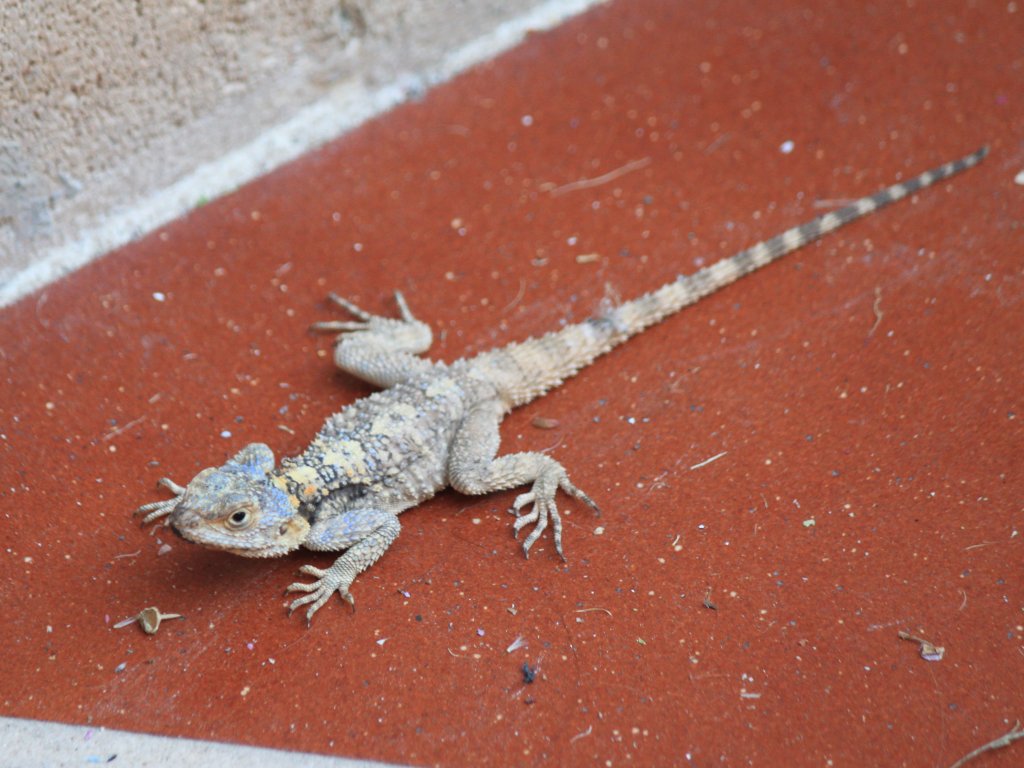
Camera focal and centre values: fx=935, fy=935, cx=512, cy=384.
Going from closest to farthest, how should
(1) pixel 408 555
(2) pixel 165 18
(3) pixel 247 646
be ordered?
(3) pixel 247 646
(1) pixel 408 555
(2) pixel 165 18

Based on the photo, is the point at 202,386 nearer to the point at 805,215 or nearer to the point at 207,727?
the point at 207,727

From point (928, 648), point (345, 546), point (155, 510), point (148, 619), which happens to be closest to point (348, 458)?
point (345, 546)

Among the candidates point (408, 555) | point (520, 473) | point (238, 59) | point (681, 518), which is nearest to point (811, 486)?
point (681, 518)

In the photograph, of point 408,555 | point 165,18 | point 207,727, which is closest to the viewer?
point 207,727

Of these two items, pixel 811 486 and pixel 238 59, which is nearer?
pixel 811 486

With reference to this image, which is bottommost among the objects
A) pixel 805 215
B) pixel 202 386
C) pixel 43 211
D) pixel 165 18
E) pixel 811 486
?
pixel 811 486

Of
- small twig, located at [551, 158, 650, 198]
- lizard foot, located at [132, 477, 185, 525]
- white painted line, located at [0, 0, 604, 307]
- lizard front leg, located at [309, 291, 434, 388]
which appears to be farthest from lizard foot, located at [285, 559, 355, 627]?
small twig, located at [551, 158, 650, 198]

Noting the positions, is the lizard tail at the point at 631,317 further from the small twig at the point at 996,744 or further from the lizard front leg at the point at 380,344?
the small twig at the point at 996,744

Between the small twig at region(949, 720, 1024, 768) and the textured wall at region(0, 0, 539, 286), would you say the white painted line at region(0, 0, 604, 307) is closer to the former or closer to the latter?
the textured wall at region(0, 0, 539, 286)

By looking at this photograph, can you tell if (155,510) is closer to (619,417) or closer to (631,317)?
(619,417)
